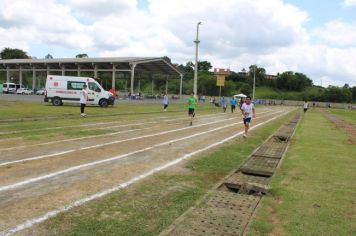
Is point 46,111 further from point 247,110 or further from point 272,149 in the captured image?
point 272,149

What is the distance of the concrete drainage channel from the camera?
17.2 ft

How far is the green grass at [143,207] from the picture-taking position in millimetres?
5062

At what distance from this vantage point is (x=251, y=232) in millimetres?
5188

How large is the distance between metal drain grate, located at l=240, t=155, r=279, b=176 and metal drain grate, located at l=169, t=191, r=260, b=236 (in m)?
2.24

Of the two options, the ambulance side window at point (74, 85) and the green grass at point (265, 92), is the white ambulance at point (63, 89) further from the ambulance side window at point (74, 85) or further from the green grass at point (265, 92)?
the green grass at point (265, 92)

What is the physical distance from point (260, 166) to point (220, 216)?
174 inches

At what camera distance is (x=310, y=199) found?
22.6ft

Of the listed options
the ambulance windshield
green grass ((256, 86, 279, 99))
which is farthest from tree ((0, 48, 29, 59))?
the ambulance windshield

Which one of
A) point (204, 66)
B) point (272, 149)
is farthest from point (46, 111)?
point (204, 66)

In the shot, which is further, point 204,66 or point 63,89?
point 204,66

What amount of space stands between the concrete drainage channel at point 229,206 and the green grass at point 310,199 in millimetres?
187

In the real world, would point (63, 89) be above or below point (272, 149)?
above

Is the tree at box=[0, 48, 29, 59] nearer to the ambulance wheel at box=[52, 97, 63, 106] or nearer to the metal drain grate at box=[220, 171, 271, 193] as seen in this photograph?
the ambulance wheel at box=[52, 97, 63, 106]

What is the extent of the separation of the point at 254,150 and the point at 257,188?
5.48m
